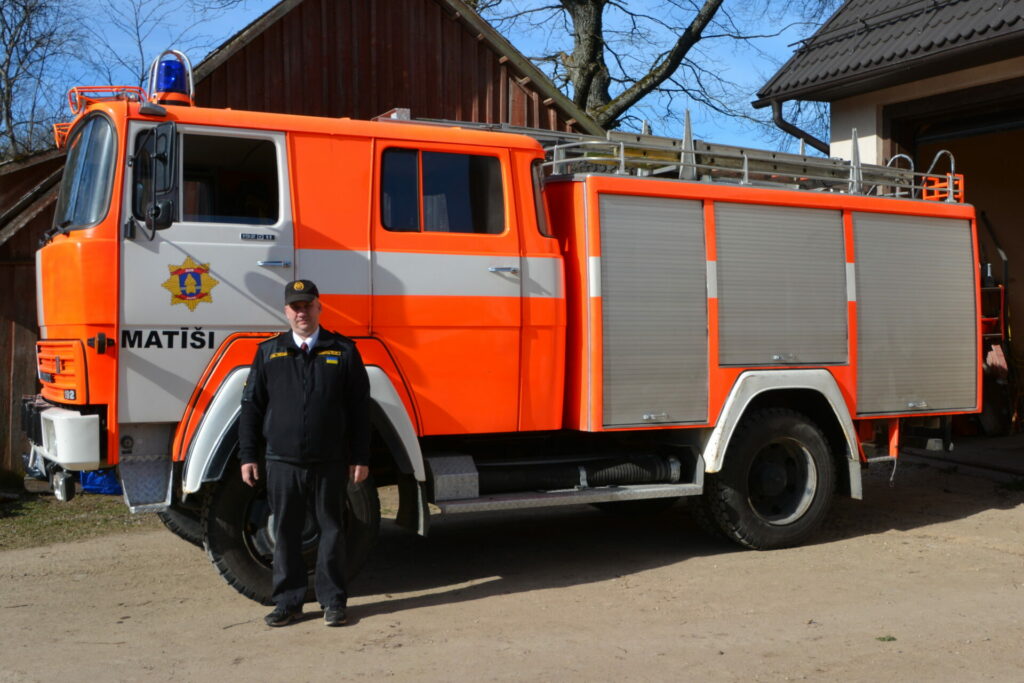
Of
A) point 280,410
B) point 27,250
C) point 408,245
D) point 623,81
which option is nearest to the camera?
point 280,410

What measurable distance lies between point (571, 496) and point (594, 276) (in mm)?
1423

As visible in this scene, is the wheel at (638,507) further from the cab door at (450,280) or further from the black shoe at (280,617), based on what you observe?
the black shoe at (280,617)

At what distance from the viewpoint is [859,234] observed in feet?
26.6

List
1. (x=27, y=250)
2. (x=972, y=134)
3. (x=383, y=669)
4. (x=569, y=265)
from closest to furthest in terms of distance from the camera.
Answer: (x=383, y=669)
(x=569, y=265)
(x=27, y=250)
(x=972, y=134)

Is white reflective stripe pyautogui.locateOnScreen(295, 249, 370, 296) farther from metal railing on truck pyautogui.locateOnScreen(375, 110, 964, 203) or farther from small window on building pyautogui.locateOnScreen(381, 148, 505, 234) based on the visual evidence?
metal railing on truck pyautogui.locateOnScreen(375, 110, 964, 203)

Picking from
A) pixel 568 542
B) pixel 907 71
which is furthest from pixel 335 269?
pixel 907 71

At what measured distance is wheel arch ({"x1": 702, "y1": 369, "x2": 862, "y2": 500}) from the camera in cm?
745

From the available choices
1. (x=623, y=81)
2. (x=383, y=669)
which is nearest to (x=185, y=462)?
(x=383, y=669)

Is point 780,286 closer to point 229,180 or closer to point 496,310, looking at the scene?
point 496,310

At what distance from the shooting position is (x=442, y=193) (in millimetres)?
6680

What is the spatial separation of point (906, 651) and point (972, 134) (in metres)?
8.08

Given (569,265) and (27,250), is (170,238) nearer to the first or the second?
(569,265)

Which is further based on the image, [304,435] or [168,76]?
[168,76]

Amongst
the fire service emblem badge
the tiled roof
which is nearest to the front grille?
the fire service emblem badge
